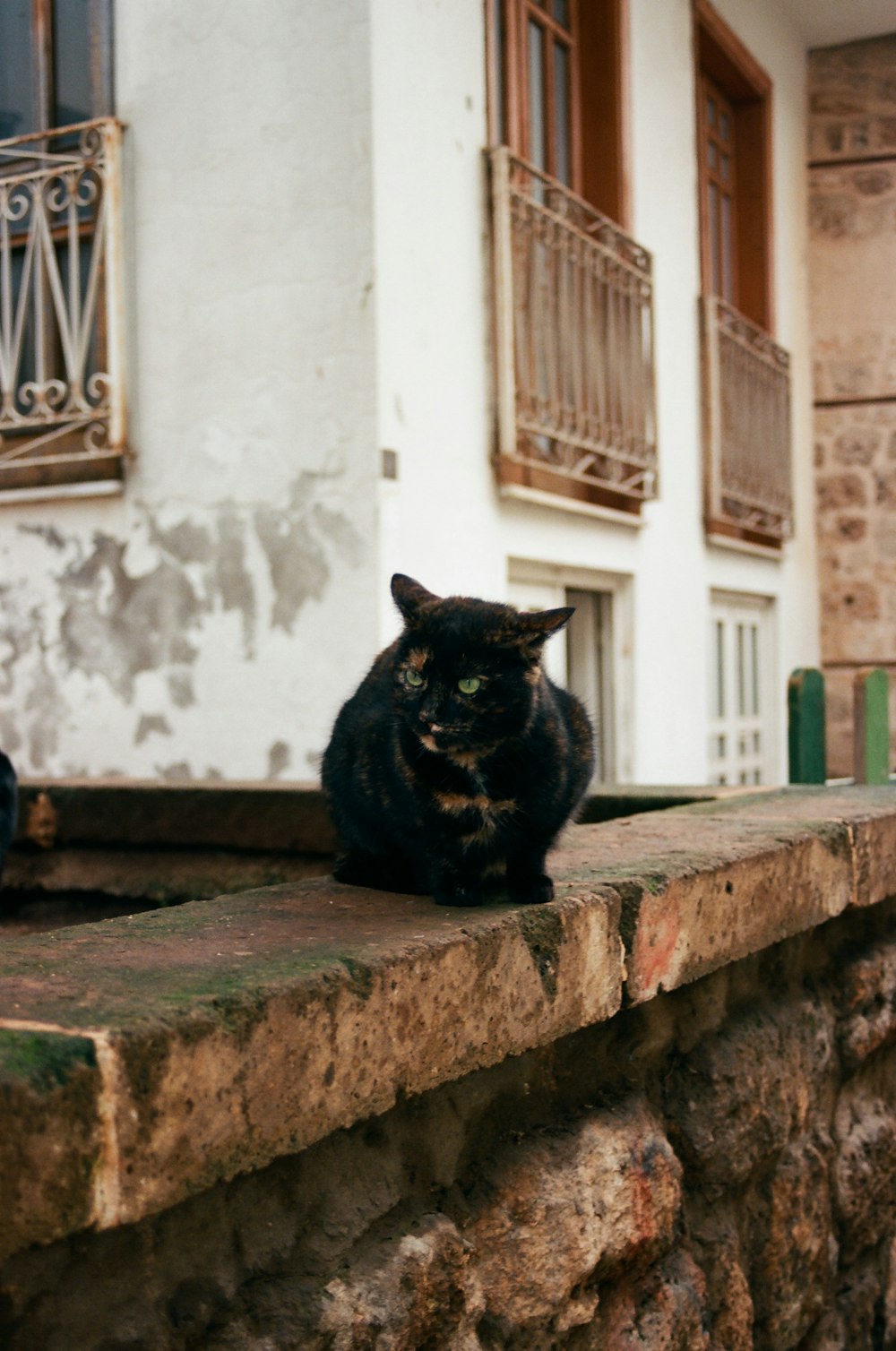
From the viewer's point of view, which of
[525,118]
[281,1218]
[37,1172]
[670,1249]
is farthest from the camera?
[525,118]

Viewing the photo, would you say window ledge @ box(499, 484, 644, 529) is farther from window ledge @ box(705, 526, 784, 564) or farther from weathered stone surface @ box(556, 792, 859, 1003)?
weathered stone surface @ box(556, 792, 859, 1003)

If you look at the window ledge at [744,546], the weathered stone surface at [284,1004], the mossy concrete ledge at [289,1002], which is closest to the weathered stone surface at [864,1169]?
the mossy concrete ledge at [289,1002]

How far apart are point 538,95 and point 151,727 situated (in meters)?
3.61

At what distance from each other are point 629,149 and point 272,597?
11.2 ft

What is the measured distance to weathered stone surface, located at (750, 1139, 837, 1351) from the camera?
91.2 inches

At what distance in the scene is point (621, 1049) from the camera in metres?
2.06

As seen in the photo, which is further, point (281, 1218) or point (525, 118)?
point (525, 118)

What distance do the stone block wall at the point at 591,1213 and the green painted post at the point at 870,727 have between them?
820mm

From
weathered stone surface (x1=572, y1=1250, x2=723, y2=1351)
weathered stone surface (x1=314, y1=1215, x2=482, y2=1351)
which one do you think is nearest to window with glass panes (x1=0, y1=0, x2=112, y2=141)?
weathered stone surface (x1=572, y1=1250, x2=723, y2=1351)

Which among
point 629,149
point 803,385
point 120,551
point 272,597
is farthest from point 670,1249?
point 803,385

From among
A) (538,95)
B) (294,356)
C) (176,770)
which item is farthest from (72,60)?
(176,770)

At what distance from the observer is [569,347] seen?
6.30 meters

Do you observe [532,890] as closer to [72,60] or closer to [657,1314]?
[657,1314]

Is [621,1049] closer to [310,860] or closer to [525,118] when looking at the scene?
[310,860]
